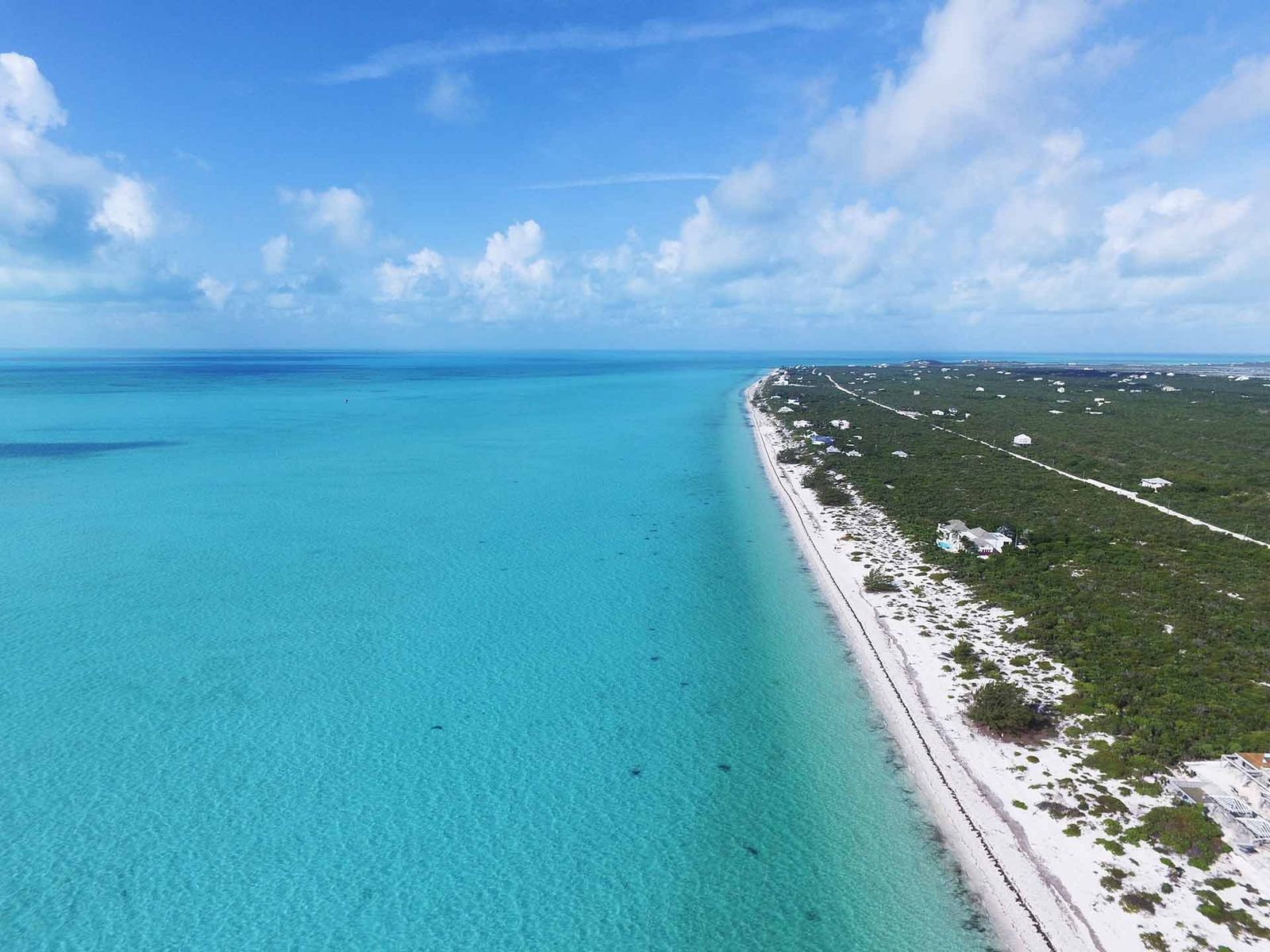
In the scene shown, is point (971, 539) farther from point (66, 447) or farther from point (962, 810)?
point (66, 447)

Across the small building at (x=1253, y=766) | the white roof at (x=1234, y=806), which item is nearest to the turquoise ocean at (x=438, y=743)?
the white roof at (x=1234, y=806)

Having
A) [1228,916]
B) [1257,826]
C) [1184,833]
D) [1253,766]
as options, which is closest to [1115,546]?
[1253,766]

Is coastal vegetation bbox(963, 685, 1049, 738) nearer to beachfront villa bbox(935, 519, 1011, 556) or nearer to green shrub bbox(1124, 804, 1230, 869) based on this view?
green shrub bbox(1124, 804, 1230, 869)

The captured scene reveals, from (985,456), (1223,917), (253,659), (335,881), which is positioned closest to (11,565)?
(253,659)

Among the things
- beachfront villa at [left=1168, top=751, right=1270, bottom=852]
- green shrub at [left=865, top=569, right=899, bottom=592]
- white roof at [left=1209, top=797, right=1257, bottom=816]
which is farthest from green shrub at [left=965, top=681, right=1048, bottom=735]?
green shrub at [left=865, top=569, right=899, bottom=592]

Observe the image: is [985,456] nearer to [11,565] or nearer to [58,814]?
[58,814]

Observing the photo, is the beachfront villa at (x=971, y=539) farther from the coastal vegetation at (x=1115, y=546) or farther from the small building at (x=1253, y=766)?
the small building at (x=1253, y=766)

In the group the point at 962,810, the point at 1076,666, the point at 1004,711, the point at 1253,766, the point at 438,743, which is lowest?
the point at 438,743
